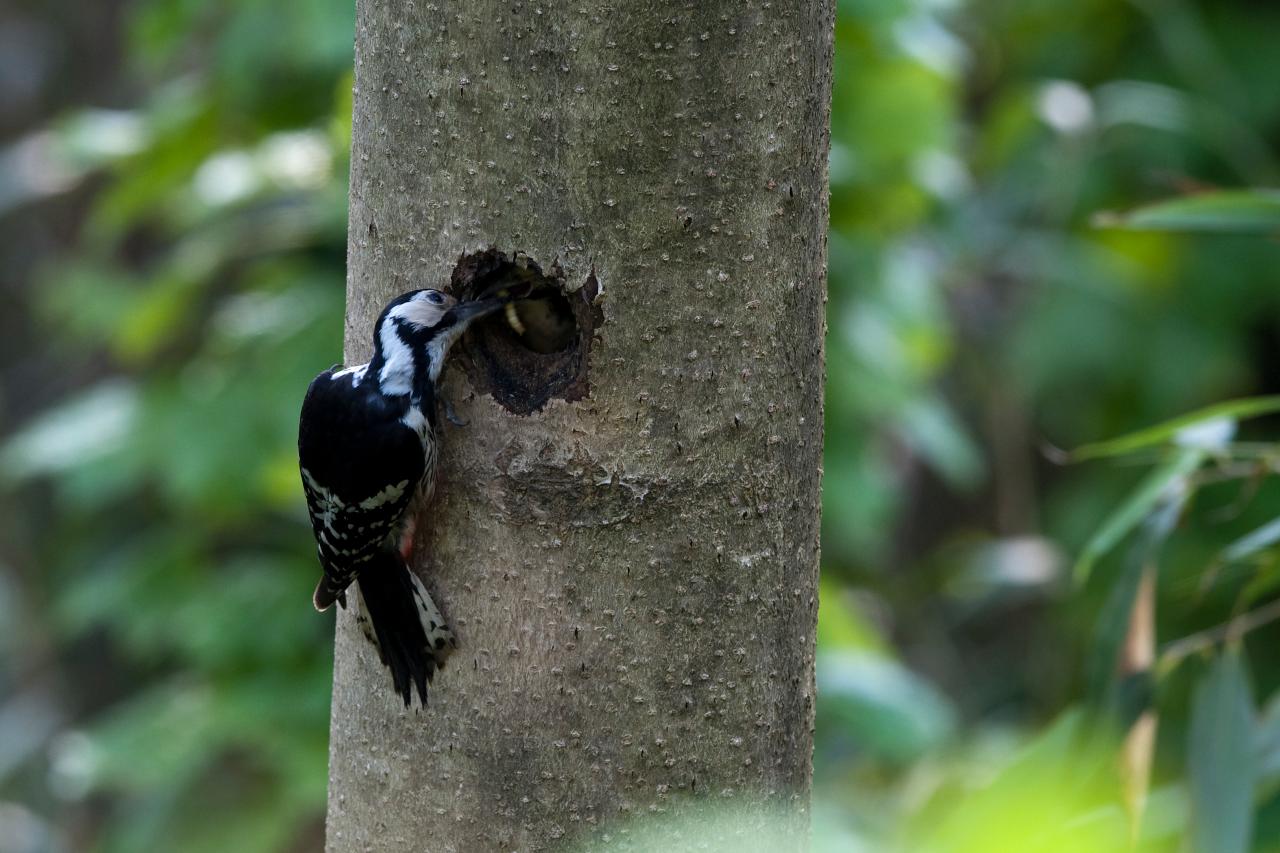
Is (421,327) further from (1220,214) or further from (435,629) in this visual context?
(1220,214)

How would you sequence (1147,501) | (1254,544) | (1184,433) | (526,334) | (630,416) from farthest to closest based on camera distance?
(1184,433) → (1147,501) → (1254,544) → (526,334) → (630,416)

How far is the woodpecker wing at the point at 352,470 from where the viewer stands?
1.39 metres

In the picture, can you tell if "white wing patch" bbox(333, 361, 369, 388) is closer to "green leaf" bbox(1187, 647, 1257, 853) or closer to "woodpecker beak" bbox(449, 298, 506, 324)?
"woodpecker beak" bbox(449, 298, 506, 324)

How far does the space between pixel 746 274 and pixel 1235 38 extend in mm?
4082

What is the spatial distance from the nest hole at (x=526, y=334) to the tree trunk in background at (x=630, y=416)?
0.6 inches

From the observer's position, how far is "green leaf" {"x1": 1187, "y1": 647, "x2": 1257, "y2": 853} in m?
1.70

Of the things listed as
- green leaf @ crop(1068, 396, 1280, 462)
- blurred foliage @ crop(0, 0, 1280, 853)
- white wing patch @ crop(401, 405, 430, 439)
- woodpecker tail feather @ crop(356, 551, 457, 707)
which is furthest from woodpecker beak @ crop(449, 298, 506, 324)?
green leaf @ crop(1068, 396, 1280, 462)

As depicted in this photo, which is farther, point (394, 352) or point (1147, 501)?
point (1147, 501)

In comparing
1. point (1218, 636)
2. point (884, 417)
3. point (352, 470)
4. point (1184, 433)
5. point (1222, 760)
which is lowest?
point (1222, 760)

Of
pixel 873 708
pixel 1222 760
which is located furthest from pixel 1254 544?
pixel 873 708

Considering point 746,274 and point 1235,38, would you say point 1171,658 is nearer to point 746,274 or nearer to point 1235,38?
point 746,274

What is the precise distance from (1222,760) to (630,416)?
97 cm

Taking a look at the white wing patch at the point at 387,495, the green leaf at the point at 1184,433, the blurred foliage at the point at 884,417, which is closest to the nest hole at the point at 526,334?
the white wing patch at the point at 387,495

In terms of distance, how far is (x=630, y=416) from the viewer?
4.26ft
